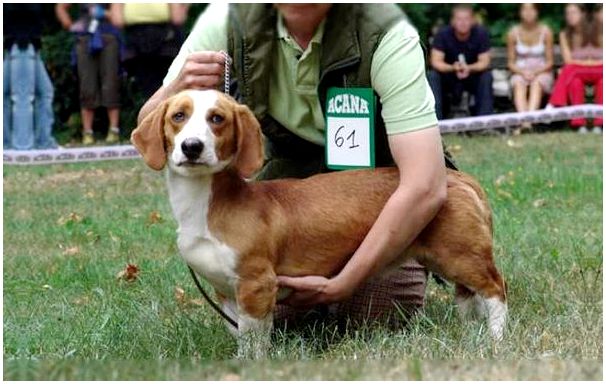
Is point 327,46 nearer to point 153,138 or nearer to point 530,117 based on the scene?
point 153,138

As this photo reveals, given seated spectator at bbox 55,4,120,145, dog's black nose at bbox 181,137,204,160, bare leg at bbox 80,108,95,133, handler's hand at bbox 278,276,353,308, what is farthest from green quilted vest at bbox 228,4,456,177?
bare leg at bbox 80,108,95,133

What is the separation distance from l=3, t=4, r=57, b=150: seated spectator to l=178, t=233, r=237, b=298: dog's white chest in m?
9.09

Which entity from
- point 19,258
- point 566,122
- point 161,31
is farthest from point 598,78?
point 19,258

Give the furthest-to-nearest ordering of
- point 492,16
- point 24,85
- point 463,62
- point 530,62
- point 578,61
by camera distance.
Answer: point 492,16 → point 530,62 → point 578,61 → point 463,62 → point 24,85

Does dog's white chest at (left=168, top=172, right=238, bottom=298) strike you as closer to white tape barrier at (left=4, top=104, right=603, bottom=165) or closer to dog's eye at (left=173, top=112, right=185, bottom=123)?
dog's eye at (left=173, top=112, right=185, bottom=123)

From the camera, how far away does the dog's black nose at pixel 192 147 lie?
3572 mm

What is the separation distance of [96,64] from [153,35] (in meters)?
3.50

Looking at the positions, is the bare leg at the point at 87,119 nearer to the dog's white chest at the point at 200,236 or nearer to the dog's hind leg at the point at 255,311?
the dog's white chest at the point at 200,236

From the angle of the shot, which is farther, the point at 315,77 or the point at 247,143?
the point at 315,77

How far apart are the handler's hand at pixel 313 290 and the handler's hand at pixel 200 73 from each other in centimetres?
68

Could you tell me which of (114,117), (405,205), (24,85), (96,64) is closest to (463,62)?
(114,117)

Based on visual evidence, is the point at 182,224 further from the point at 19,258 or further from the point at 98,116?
the point at 98,116

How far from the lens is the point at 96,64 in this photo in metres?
14.4

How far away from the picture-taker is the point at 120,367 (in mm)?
2961
